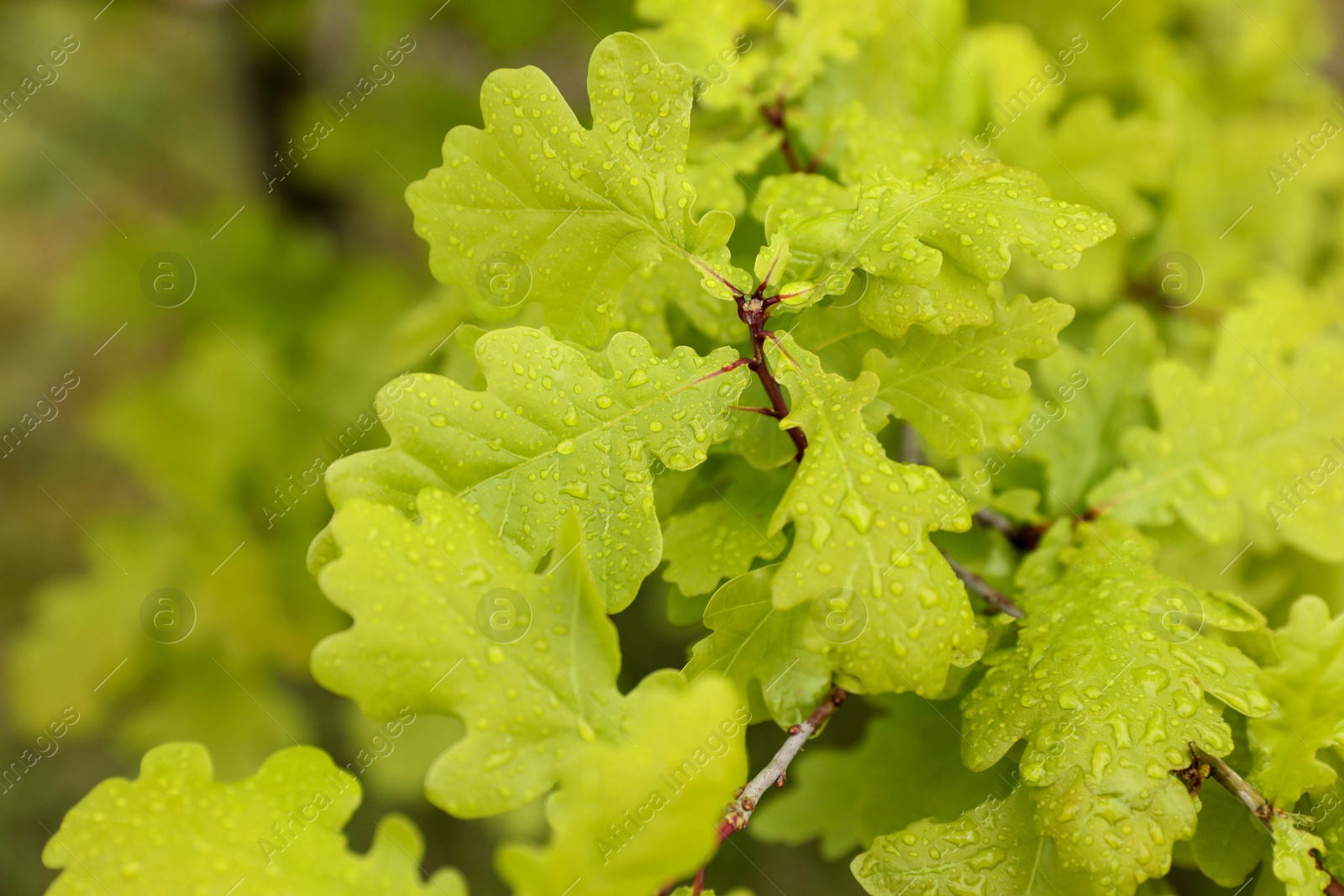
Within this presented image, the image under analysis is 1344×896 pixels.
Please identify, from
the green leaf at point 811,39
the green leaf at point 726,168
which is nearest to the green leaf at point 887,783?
the green leaf at point 726,168

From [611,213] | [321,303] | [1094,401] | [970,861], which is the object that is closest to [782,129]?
[611,213]

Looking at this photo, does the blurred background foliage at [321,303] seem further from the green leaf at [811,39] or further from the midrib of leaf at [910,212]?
the midrib of leaf at [910,212]

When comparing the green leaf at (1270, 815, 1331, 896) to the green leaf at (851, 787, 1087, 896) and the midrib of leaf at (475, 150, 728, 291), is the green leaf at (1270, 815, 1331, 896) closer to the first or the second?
the green leaf at (851, 787, 1087, 896)

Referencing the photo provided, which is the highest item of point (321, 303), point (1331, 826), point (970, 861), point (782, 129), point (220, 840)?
point (321, 303)

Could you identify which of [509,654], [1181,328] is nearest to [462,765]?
[509,654]

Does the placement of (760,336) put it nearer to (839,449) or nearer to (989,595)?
(839,449)

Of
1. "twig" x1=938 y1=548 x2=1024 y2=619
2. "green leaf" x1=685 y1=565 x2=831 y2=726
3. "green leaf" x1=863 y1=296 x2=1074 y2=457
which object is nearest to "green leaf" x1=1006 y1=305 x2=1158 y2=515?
"twig" x1=938 y1=548 x2=1024 y2=619

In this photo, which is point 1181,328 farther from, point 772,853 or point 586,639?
point 772,853
